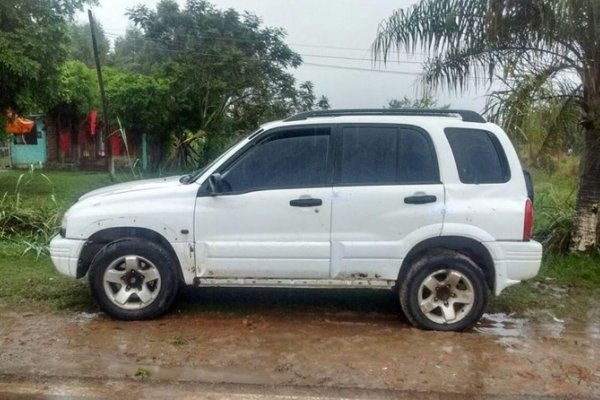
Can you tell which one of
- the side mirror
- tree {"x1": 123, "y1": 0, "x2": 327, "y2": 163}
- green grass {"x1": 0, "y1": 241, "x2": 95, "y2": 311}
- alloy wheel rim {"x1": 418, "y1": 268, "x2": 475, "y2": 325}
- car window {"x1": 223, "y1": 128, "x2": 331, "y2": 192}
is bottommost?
green grass {"x1": 0, "y1": 241, "x2": 95, "y2": 311}

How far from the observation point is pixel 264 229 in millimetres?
5449

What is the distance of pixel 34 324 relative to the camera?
5.57 metres

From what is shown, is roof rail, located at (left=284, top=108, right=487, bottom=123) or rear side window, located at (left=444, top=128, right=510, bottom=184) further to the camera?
roof rail, located at (left=284, top=108, right=487, bottom=123)

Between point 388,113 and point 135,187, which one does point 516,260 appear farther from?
point 135,187

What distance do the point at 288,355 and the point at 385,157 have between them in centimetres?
192

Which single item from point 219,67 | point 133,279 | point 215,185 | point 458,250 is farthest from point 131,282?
point 219,67

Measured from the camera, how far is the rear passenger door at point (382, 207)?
539 cm

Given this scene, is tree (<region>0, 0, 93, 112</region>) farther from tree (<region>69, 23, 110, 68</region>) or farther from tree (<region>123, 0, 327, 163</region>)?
tree (<region>69, 23, 110, 68</region>)

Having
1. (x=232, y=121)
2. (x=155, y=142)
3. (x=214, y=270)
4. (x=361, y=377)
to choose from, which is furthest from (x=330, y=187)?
(x=155, y=142)

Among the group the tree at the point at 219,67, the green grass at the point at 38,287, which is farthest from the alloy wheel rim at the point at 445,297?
the tree at the point at 219,67

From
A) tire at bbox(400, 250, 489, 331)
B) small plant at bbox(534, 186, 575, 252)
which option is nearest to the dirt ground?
tire at bbox(400, 250, 489, 331)

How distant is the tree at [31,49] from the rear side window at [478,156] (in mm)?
12829

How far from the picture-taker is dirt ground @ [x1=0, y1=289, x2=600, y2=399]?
4324 millimetres

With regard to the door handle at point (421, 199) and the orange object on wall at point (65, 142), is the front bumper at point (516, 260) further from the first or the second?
the orange object on wall at point (65, 142)
